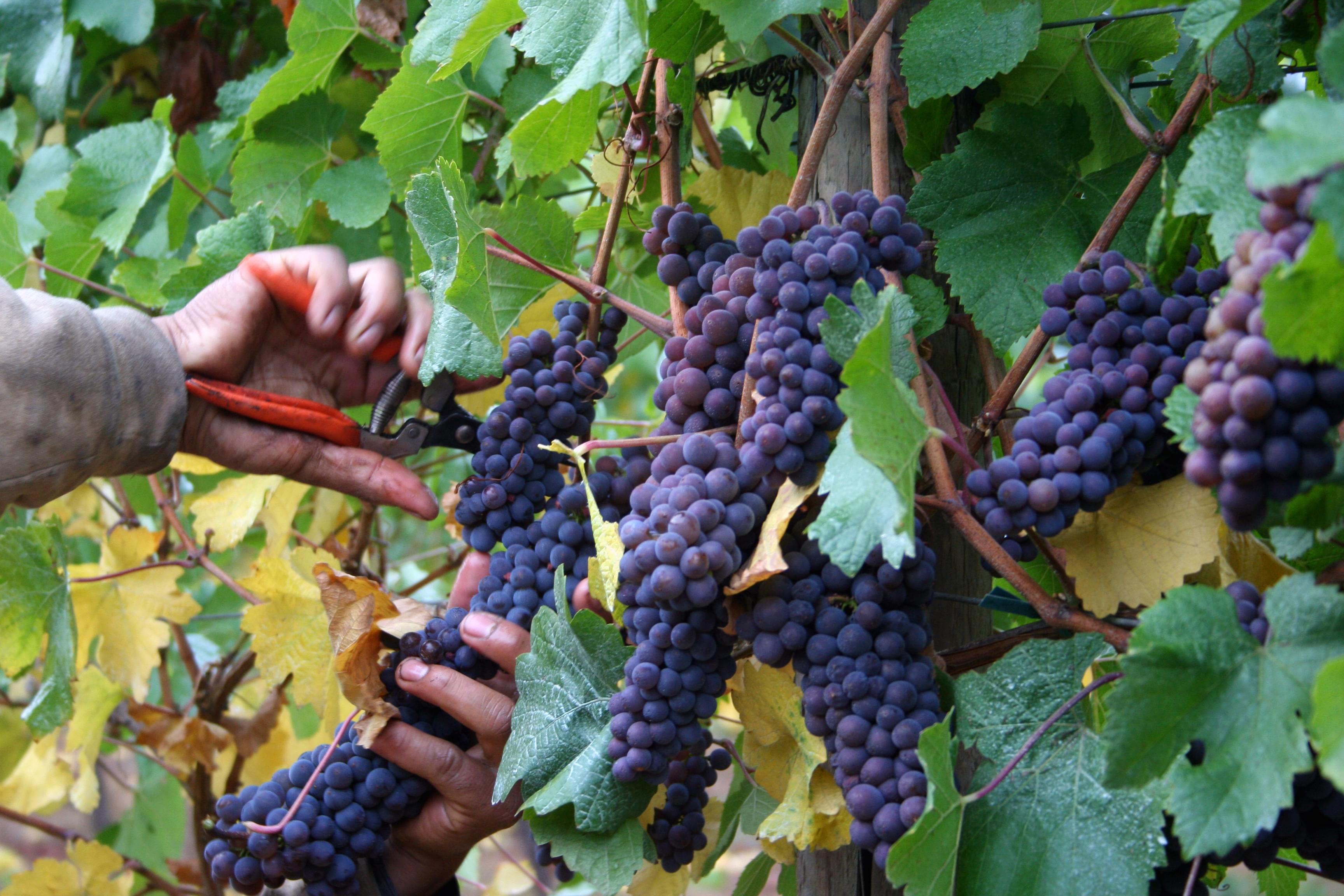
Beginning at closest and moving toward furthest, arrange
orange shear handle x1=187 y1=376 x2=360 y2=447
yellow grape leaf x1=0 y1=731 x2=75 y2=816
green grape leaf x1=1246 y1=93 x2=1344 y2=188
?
green grape leaf x1=1246 y1=93 x2=1344 y2=188
orange shear handle x1=187 y1=376 x2=360 y2=447
yellow grape leaf x1=0 y1=731 x2=75 y2=816

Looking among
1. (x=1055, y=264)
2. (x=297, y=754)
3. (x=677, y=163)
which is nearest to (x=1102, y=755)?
(x=1055, y=264)

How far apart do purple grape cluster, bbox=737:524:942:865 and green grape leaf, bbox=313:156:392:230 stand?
0.91 meters

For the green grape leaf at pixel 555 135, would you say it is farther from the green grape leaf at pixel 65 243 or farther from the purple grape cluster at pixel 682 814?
the green grape leaf at pixel 65 243

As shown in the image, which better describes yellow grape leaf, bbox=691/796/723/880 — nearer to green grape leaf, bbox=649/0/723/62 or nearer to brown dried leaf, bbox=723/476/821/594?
brown dried leaf, bbox=723/476/821/594

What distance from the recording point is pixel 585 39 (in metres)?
0.77

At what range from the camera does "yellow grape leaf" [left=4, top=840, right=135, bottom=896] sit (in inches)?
61.6

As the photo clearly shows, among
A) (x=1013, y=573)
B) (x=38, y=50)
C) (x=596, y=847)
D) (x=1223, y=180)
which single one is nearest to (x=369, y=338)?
(x=596, y=847)

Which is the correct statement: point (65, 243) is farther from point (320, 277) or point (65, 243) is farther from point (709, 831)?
point (709, 831)

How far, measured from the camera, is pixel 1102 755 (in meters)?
0.68

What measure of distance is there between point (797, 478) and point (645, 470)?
24 cm

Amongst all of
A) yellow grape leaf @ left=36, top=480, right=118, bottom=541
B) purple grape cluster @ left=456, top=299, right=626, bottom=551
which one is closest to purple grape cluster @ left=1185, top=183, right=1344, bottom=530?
purple grape cluster @ left=456, top=299, right=626, bottom=551

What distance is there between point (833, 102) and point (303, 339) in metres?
0.76

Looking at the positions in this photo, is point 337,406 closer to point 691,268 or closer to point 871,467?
point 691,268

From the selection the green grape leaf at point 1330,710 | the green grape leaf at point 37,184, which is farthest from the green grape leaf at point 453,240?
the green grape leaf at point 37,184
